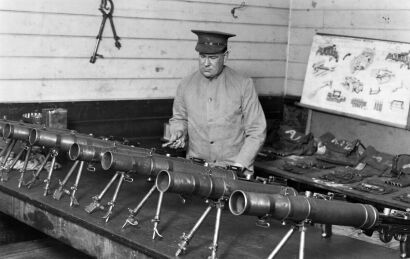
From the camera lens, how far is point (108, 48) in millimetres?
6180

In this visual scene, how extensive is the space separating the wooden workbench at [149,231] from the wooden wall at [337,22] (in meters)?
3.03

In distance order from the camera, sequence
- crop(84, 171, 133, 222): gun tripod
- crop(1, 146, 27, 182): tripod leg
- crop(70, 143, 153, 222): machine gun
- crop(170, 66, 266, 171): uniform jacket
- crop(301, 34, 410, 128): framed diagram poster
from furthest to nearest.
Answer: crop(301, 34, 410, 128): framed diagram poster → crop(170, 66, 266, 171): uniform jacket → crop(1, 146, 27, 182): tripod leg → crop(70, 143, 153, 222): machine gun → crop(84, 171, 133, 222): gun tripod

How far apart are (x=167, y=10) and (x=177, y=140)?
1.93 meters

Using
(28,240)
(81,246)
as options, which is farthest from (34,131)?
(28,240)

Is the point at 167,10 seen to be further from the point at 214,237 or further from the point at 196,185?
the point at 214,237

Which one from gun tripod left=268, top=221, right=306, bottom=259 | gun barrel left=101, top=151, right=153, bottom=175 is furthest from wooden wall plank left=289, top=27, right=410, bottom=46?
gun tripod left=268, top=221, right=306, bottom=259

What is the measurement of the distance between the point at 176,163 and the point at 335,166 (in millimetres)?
2876

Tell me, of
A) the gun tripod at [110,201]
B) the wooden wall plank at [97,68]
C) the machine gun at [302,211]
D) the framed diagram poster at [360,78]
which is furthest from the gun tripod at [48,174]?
the framed diagram poster at [360,78]

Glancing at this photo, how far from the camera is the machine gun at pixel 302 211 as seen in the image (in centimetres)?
304

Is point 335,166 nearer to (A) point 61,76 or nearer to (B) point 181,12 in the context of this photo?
(B) point 181,12

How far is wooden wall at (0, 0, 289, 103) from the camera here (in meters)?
5.69

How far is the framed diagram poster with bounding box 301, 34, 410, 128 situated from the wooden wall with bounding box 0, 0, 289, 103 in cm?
60

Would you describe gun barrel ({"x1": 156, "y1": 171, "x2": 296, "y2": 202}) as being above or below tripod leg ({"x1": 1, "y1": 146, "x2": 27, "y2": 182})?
above

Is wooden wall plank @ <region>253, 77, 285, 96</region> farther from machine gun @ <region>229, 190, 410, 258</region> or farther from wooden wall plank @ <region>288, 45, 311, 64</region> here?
machine gun @ <region>229, 190, 410, 258</region>
